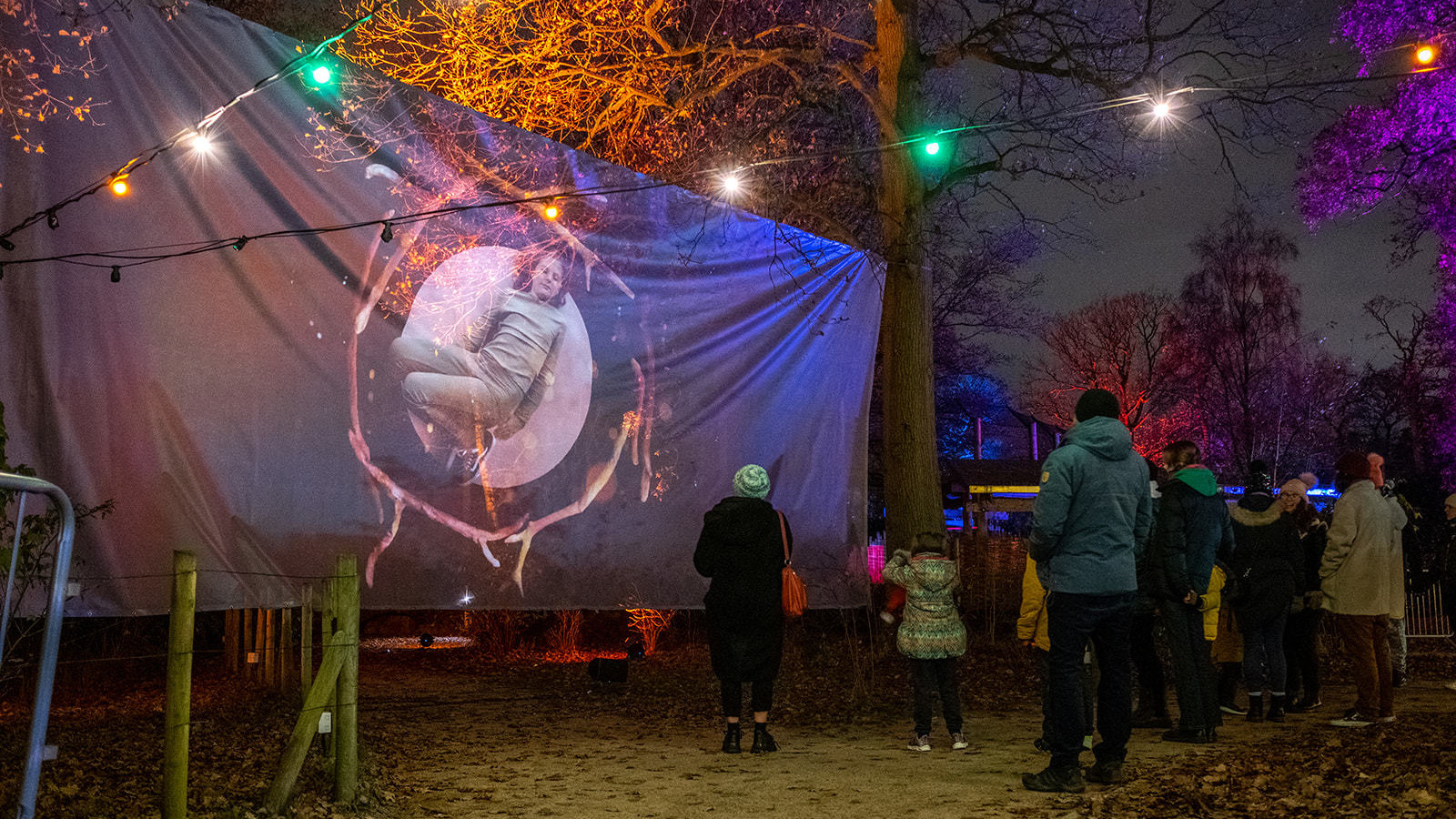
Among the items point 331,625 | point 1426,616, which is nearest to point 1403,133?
point 1426,616

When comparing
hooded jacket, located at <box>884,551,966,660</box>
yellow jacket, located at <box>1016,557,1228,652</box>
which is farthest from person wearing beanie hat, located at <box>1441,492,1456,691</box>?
hooded jacket, located at <box>884,551,966,660</box>

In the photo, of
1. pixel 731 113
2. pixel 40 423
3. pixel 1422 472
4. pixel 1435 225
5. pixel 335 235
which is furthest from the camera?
pixel 1422 472

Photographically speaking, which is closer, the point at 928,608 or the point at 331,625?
the point at 331,625

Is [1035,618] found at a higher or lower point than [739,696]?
higher

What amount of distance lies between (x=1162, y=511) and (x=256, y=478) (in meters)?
5.50

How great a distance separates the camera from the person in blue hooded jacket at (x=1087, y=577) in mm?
5500

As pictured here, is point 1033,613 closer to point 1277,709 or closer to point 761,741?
point 761,741

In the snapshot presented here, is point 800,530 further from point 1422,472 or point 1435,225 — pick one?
point 1422,472

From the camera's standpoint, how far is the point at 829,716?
8.99m

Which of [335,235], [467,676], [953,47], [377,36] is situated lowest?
[467,676]

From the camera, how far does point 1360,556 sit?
7613 mm

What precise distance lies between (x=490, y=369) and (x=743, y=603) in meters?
2.97

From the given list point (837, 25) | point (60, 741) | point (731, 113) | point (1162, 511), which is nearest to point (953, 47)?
point (837, 25)

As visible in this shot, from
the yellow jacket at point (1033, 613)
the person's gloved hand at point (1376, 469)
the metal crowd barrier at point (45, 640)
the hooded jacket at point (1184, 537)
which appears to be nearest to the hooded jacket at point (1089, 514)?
the yellow jacket at point (1033, 613)
